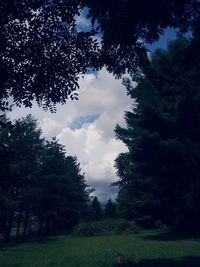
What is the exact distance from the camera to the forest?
11.1m

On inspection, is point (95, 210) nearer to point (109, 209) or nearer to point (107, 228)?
point (109, 209)

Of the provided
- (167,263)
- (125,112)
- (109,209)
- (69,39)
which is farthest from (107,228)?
(69,39)

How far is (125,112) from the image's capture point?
134 feet

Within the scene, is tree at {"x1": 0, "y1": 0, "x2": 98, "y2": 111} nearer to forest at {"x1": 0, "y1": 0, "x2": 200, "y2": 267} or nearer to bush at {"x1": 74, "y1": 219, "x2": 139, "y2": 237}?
forest at {"x1": 0, "y1": 0, "x2": 200, "y2": 267}

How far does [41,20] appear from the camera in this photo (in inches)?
449

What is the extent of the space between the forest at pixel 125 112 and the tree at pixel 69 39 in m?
0.03

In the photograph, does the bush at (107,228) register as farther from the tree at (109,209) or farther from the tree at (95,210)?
the tree at (109,209)

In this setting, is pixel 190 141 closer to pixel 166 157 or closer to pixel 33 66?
pixel 166 157

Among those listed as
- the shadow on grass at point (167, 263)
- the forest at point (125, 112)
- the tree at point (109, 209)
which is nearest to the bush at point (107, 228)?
the forest at point (125, 112)

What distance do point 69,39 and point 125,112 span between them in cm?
2910

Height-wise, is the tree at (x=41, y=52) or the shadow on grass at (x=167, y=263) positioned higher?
the tree at (x=41, y=52)

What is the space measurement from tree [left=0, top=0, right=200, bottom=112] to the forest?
0.03 meters

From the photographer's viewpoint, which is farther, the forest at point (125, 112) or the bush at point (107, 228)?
the bush at point (107, 228)

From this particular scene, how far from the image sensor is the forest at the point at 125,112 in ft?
36.4
